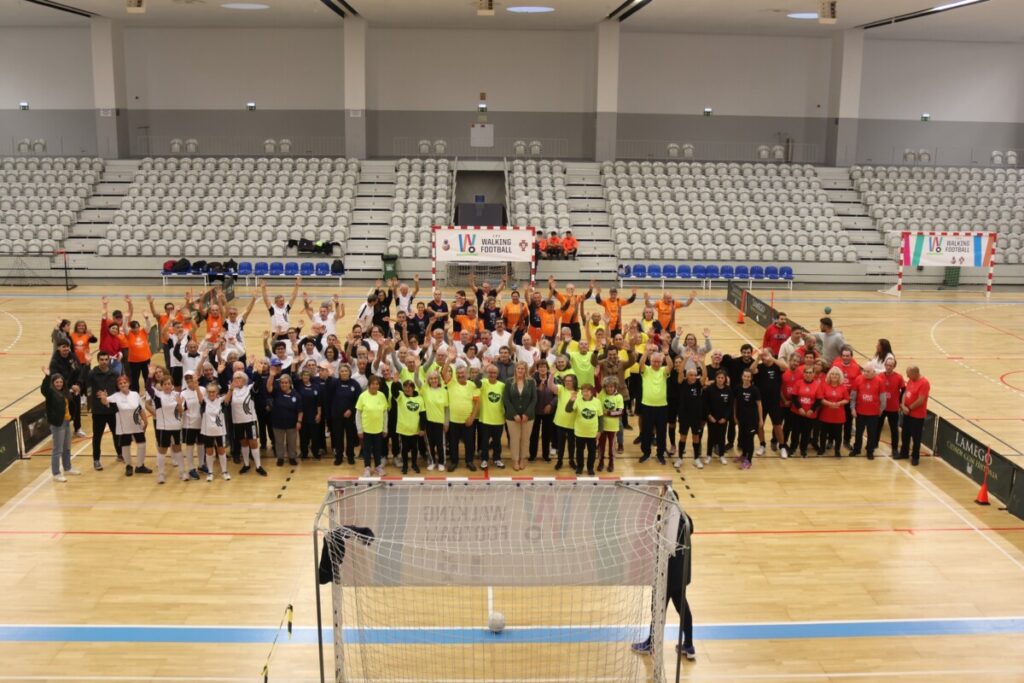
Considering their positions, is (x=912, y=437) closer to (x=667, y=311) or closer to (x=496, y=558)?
(x=667, y=311)

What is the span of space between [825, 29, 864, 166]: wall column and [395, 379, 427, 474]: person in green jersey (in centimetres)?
2662

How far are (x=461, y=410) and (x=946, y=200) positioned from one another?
83.4 ft

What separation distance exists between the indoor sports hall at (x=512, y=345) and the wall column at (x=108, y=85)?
13cm

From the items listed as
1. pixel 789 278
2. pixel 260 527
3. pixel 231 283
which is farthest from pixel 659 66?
pixel 260 527

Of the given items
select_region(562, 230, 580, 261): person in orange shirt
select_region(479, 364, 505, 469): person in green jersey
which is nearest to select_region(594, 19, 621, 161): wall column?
select_region(562, 230, 580, 261): person in orange shirt

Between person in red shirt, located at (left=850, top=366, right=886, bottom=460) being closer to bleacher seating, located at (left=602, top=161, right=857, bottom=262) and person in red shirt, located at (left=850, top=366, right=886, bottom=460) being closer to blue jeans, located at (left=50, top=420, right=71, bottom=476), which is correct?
blue jeans, located at (left=50, top=420, right=71, bottom=476)

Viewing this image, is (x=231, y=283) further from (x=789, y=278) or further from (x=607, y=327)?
(x=789, y=278)

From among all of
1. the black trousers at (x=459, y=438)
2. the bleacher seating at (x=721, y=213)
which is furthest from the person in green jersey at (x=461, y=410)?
the bleacher seating at (x=721, y=213)

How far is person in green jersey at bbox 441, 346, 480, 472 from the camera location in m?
12.9

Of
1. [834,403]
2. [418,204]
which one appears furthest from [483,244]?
[834,403]

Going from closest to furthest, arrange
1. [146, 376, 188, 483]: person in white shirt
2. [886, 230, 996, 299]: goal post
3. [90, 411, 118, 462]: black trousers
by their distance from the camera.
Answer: [146, 376, 188, 483]: person in white shirt
[90, 411, 118, 462]: black trousers
[886, 230, 996, 299]: goal post

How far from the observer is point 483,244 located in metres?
24.7

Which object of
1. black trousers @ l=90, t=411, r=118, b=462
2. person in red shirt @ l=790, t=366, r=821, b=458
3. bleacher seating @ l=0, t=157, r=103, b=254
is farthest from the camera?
bleacher seating @ l=0, t=157, r=103, b=254

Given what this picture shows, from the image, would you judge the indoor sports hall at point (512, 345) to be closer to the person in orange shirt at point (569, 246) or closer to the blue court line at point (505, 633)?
the blue court line at point (505, 633)
